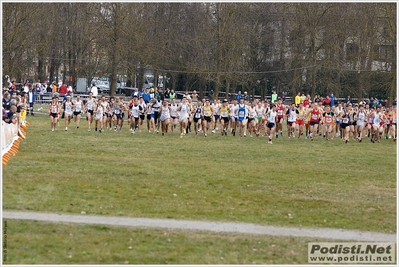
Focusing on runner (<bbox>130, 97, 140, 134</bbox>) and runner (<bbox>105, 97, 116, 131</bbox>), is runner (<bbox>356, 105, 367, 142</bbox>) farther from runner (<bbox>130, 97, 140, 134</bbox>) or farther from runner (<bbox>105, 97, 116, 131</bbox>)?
runner (<bbox>105, 97, 116, 131</bbox>)

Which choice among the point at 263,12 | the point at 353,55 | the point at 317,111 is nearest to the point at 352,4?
the point at 353,55

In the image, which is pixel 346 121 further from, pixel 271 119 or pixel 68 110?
pixel 68 110

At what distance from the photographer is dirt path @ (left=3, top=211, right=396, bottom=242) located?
1286 cm

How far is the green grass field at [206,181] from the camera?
47.9 feet

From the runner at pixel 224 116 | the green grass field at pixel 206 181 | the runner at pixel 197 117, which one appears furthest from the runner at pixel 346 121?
the runner at pixel 197 117

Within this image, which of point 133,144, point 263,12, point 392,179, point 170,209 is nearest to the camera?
point 170,209

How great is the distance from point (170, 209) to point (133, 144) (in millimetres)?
14102

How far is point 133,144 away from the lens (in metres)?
28.7

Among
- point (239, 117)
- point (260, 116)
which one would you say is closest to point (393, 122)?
point (260, 116)

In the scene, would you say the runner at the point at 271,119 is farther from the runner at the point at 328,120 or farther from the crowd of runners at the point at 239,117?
the runner at the point at 328,120

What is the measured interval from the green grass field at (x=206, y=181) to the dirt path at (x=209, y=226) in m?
0.40

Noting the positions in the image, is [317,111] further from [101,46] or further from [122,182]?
[101,46]

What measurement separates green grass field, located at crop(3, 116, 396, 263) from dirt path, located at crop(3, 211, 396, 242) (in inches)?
15.7

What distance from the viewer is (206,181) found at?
18969 millimetres
